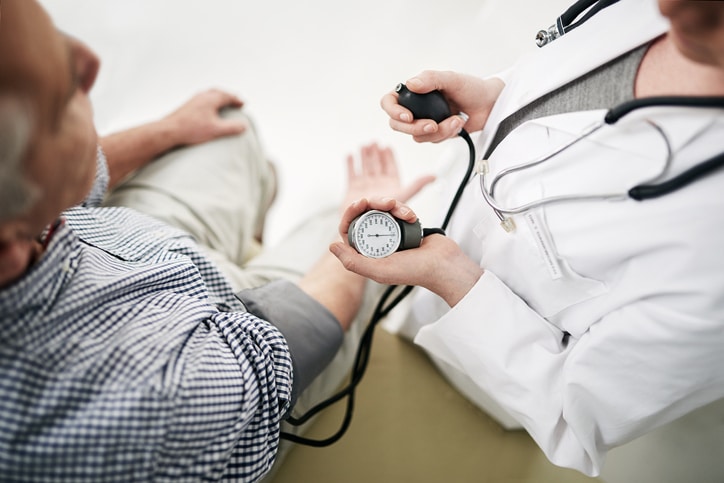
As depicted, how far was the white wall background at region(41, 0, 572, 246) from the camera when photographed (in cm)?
119

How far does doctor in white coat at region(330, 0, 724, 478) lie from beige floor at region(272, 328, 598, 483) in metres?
0.17

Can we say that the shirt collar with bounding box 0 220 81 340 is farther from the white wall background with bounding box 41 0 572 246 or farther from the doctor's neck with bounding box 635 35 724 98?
the white wall background with bounding box 41 0 572 246

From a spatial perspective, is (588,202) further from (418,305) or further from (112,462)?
(112,462)

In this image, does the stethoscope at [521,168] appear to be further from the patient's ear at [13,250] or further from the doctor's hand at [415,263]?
the patient's ear at [13,250]

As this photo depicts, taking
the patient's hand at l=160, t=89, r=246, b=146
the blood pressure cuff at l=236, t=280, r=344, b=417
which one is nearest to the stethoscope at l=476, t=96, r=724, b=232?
the blood pressure cuff at l=236, t=280, r=344, b=417

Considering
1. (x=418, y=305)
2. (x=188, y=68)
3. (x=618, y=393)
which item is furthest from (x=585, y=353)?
(x=188, y=68)

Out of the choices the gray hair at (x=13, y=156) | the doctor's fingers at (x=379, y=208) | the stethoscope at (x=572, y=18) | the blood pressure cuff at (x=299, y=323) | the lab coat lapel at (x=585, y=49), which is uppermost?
the gray hair at (x=13, y=156)

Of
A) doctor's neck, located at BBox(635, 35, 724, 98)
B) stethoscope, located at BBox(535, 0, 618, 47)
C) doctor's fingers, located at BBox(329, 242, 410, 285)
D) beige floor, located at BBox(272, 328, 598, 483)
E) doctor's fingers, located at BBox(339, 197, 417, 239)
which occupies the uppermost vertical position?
stethoscope, located at BBox(535, 0, 618, 47)

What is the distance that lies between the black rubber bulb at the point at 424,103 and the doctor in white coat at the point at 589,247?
0.4 inches

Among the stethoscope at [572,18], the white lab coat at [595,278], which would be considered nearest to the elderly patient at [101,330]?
the white lab coat at [595,278]

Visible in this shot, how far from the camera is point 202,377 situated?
52 cm

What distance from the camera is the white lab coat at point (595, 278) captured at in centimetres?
49

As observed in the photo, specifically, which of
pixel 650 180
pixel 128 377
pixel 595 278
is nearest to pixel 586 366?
pixel 595 278

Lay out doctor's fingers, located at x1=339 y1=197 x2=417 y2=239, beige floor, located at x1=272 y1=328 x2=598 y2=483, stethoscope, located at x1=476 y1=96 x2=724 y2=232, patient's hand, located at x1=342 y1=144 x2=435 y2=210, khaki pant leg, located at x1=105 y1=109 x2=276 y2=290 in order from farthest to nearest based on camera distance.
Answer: patient's hand, located at x1=342 y1=144 x2=435 y2=210 < khaki pant leg, located at x1=105 y1=109 x2=276 y2=290 < beige floor, located at x1=272 y1=328 x2=598 y2=483 < doctor's fingers, located at x1=339 y1=197 x2=417 y2=239 < stethoscope, located at x1=476 y1=96 x2=724 y2=232
